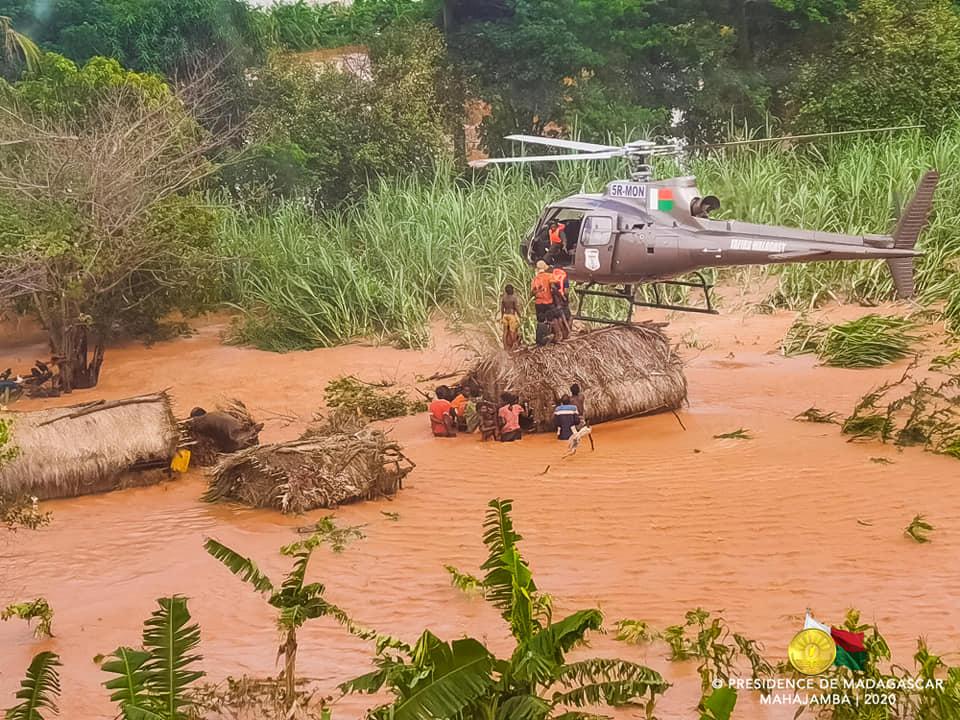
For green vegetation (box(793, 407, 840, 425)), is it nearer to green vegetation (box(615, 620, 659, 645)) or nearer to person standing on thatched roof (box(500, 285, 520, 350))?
person standing on thatched roof (box(500, 285, 520, 350))

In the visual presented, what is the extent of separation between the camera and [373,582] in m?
8.02

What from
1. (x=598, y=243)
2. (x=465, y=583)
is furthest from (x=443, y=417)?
(x=465, y=583)

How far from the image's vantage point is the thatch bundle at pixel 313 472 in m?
9.51

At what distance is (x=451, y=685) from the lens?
15.9ft

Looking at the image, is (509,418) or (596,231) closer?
(509,418)

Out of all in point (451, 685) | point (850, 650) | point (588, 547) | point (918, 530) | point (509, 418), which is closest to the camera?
point (451, 685)

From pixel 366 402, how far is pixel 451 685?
7926mm

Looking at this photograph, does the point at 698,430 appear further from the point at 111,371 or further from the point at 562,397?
the point at 111,371

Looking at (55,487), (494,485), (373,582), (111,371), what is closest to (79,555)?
(55,487)

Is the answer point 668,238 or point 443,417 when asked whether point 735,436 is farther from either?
point 443,417

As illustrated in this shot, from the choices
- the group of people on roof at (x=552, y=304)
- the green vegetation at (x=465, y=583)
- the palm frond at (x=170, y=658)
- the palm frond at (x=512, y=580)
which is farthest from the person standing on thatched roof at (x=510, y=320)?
the palm frond at (x=170, y=658)

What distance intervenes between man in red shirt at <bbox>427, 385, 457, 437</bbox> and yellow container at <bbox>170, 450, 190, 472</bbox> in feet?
7.26

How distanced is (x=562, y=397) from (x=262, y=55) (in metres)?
15.1

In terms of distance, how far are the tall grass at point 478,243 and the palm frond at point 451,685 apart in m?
11.1
